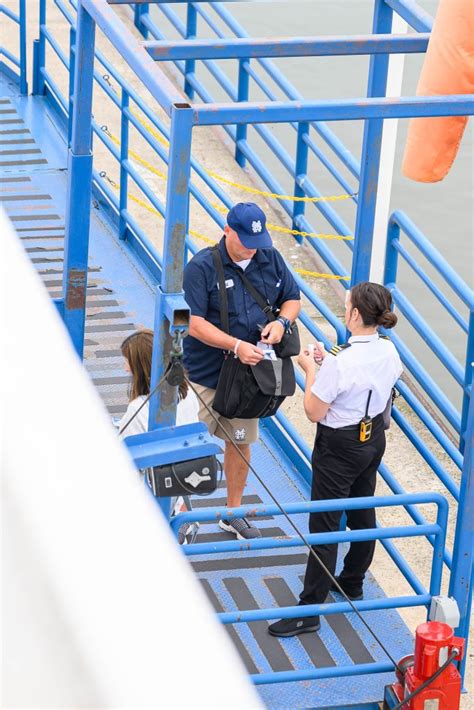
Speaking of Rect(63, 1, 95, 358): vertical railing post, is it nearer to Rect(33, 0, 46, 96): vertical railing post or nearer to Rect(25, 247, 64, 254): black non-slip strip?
Rect(25, 247, 64, 254): black non-slip strip

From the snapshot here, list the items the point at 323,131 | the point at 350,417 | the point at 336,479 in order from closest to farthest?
1. the point at 350,417
2. the point at 336,479
3. the point at 323,131

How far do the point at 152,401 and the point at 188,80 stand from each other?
19.9 feet

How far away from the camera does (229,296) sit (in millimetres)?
4984

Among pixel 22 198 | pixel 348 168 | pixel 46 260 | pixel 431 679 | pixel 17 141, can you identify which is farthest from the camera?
pixel 17 141

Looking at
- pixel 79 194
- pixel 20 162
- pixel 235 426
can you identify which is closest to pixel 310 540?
pixel 235 426

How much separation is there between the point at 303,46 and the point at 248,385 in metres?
1.43

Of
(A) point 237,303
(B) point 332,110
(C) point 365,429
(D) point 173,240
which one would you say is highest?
(B) point 332,110

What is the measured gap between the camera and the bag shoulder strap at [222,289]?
4922 mm

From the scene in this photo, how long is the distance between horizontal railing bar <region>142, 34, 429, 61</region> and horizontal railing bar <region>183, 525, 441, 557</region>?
6.37ft

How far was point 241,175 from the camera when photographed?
11.5m

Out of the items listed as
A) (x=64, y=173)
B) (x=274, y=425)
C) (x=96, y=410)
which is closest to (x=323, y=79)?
(x=64, y=173)

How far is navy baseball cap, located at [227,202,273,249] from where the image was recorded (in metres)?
4.79

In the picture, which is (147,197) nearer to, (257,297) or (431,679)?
(257,297)

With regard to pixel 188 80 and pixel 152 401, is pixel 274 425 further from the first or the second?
pixel 188 80
